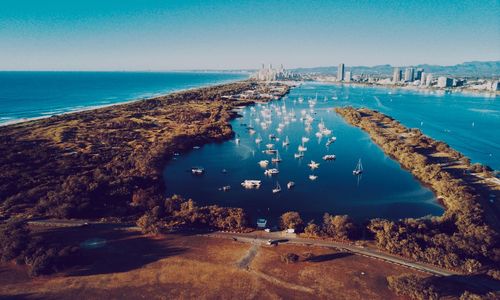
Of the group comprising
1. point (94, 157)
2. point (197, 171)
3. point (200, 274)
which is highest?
point (94, 157)

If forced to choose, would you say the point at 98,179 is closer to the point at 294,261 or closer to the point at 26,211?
the point at 26,211

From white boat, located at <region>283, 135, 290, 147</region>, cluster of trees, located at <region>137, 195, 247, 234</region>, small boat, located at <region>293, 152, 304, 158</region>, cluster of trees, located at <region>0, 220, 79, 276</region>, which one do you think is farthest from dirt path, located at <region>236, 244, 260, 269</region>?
white boat, located at <region>283, 135, 290, 147</region>

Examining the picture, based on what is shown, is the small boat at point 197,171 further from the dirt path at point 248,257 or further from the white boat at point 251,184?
the dirt path at point 248,257

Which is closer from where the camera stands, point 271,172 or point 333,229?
point 333,229

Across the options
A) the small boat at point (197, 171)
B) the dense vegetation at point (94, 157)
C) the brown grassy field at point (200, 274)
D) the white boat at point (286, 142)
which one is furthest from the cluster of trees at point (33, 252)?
the white boat at point (286, 142)

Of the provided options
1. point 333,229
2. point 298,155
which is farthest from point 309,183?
point 333,229

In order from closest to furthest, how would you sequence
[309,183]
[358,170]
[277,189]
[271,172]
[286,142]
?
[277,189] < [309,183] < [271,172] < [358,170] < [286,142]

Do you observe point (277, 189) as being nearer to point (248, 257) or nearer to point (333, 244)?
point (333, 244)
